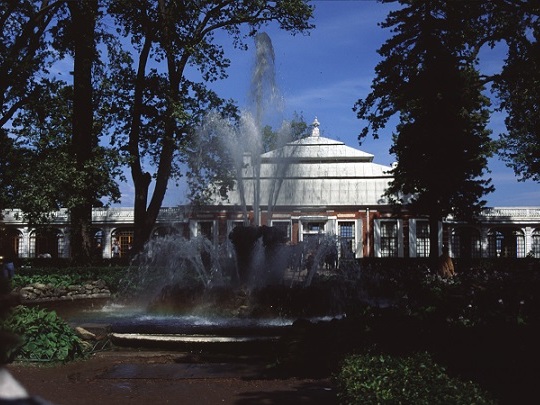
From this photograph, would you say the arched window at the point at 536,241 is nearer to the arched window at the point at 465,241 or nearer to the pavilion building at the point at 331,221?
the pavilion building at the point at 331,221

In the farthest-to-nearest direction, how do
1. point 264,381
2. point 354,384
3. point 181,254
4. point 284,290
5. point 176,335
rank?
point 181,254, point 284,290, point 176,335, point 264,381, point 354,384

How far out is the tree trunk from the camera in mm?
20625

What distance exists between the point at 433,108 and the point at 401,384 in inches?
864

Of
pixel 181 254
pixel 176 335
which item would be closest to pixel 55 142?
pixel 181 254

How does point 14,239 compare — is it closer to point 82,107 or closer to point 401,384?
point 82,107

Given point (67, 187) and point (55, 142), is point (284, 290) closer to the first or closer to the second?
point (67, 187)

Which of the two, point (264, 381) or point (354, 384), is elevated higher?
point (354, 384)

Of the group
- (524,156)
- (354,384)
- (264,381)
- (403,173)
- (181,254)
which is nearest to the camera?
(354,384)

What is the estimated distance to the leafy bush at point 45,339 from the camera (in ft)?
25.1

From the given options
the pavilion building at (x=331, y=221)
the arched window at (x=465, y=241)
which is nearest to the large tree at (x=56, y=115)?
the pavilion building at (x=331, y=221)

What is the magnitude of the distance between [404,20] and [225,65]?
757 centimetres

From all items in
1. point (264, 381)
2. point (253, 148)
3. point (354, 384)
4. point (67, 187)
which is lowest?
point (264, 381)

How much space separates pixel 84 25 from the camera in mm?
20859

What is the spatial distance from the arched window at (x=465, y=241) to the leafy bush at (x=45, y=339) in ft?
122
